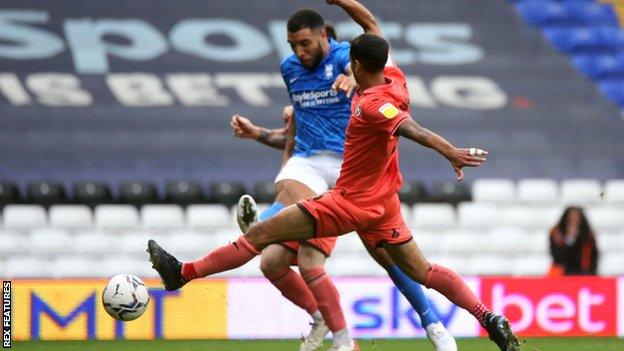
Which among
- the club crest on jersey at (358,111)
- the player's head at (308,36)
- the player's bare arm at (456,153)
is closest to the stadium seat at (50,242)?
the player's head at (308,36)

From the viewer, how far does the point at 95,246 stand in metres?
13.7

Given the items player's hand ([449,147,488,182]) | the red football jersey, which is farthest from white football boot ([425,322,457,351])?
player's hand ([449,147,488,182])

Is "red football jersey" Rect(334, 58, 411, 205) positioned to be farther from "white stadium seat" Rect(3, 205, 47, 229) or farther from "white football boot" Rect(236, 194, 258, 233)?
"white stadium seat" Rect(3, 205, 47, 229)

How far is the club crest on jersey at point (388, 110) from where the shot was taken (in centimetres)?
675

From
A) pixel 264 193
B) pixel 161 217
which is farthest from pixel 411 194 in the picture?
pixel 161 217

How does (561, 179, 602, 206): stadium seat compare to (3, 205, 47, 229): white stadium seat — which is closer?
(3, 205, 47, 229): white stadium seat

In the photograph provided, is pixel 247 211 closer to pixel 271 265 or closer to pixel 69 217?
pixel 271 265

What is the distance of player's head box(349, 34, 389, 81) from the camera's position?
691cm

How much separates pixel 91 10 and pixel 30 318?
6949 mm

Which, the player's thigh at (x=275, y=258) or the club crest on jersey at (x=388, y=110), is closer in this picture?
the club crest on jersey at (x=388, y=110)

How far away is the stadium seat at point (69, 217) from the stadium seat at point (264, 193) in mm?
1781

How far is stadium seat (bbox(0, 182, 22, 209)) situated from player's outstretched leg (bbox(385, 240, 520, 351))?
25.4 feet

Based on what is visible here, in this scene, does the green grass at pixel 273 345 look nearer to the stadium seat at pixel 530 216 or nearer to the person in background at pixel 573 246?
the person in background at pixel 573 246

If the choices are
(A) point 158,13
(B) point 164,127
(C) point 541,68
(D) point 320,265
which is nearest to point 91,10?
(A) point 158,13
